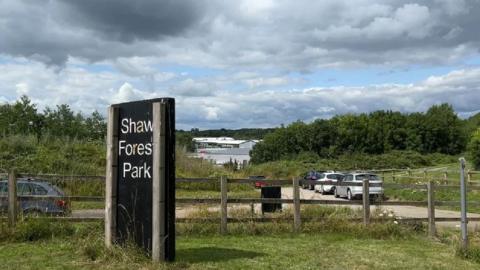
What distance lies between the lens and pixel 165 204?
28.2 feet

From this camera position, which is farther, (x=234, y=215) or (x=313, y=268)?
(x=234, y=215)

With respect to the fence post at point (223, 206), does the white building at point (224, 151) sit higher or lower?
higher

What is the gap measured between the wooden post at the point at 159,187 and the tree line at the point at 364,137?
94326 mm

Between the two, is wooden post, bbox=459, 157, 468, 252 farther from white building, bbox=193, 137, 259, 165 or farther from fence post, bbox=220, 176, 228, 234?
white building, bbox=193, 137, 259, 165

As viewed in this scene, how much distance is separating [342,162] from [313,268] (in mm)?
80945

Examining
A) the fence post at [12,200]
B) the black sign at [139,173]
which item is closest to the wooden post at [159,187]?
the black sign at [139,173]

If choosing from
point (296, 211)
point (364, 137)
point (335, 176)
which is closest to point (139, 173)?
point (296, 211)

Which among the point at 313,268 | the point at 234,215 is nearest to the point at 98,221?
the point at 234,215

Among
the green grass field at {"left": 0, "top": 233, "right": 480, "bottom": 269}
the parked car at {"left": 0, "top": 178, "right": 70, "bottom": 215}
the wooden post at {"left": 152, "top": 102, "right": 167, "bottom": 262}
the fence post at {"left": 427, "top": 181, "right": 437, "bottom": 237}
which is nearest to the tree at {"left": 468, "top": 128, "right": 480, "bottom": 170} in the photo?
the fence post at {"left": 427, "top": 181, "right": 437, "bottom": 237}

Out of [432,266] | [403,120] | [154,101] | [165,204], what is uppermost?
[403,120]

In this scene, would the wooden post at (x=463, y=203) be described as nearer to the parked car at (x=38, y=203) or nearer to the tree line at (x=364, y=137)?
the parked car at (x=38, y=203)

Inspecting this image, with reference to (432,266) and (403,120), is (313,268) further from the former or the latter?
(403,120)

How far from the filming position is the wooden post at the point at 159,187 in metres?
8.53

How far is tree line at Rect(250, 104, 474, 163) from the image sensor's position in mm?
106062
